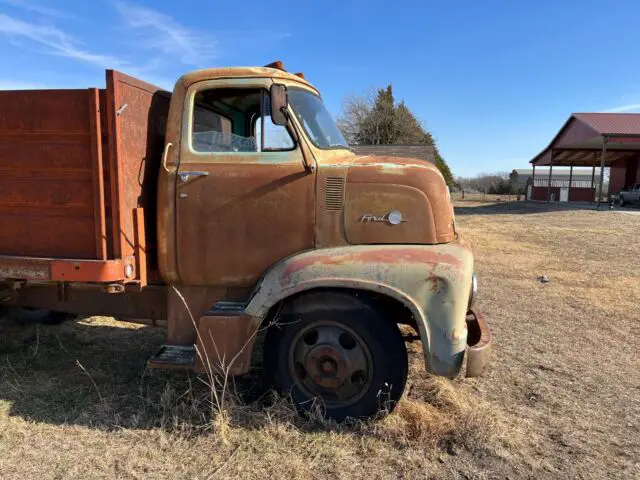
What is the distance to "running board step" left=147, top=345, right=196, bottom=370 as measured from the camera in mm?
3370

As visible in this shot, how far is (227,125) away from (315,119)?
0.78m

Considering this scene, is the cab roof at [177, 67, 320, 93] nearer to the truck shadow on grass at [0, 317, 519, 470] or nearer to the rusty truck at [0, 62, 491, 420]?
the rusty truck at [0, 62, 491, 420]

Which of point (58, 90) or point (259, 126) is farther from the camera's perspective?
point (259, 126)

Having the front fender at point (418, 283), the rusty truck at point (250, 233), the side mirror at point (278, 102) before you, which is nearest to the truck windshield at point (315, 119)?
the rusty truck at point (250, 233)

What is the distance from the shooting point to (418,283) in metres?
3.08

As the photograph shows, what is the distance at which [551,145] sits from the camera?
34.2 meters

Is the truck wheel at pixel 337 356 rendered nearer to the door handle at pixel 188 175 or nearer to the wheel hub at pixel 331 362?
the wheel hub at pixel 331 362

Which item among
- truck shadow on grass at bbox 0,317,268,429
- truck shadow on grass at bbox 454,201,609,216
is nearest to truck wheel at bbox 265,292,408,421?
truck shadow on grass at bbox 0,317,268,429

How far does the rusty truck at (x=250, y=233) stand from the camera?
320 centimetres

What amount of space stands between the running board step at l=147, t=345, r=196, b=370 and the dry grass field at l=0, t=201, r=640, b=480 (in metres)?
0.35

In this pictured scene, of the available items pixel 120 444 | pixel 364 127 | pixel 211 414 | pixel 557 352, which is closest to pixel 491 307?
pixel 557 352

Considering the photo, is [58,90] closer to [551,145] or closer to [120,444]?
[120,444]

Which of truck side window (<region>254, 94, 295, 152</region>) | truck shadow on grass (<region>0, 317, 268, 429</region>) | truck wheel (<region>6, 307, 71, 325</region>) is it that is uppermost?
truck side window (<region>254, 94, 295, 152</region>)

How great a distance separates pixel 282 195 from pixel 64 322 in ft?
12.8
